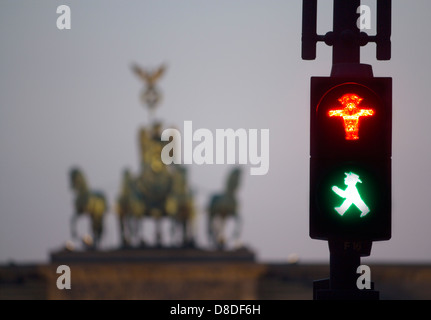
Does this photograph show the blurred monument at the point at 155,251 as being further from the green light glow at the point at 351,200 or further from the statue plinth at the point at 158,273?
the green light glow at the point at 351,200

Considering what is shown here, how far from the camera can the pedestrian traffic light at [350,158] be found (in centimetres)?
941

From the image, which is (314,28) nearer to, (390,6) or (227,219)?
(390,6)

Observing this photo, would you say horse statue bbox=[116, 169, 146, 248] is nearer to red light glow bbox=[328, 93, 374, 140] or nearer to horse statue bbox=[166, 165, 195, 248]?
horse statue bbox=[166, 165, 195, 248]

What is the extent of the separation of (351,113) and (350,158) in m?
0.24

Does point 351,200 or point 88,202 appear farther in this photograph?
point 88,202

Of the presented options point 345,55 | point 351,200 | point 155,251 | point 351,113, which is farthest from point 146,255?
point 351,200

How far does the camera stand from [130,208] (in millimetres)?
57156

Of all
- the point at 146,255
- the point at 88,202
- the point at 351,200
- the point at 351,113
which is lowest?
the point at 351,200

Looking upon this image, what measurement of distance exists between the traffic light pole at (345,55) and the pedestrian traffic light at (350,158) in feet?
0.36

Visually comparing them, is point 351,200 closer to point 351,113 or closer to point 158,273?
point 351,113
